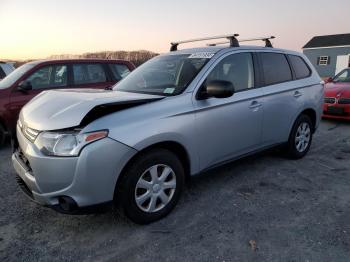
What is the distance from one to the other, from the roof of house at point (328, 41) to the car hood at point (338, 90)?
3082 centimetres

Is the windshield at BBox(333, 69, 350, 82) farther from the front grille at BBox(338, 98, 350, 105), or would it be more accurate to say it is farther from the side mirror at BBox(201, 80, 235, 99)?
the side mirror at BBox(201, 80, 235, 99)

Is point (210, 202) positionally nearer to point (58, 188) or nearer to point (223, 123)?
point (223, 123)

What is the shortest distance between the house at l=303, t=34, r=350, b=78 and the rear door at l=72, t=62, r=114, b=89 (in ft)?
110

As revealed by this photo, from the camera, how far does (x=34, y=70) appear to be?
623cm

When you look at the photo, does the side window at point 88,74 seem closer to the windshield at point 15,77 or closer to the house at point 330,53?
the windshield at point 15,77

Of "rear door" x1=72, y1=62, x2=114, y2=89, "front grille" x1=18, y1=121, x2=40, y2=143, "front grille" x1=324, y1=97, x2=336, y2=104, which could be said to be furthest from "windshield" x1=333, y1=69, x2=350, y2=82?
"front grille" x1=18, y1=121, x2=40, y2=143

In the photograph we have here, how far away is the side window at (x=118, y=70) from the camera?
7270 millimetres

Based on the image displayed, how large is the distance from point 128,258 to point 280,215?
1677 millimetres

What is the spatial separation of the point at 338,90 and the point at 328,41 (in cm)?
3324

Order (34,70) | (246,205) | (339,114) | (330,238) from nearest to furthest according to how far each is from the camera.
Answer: (330,238), (246,205), (34,70), (339,114)

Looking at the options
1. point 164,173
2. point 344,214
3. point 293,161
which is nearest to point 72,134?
point 164,173

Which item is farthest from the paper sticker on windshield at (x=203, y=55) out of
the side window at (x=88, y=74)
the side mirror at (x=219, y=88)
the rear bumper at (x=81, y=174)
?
the side window at (x=88, y=74)

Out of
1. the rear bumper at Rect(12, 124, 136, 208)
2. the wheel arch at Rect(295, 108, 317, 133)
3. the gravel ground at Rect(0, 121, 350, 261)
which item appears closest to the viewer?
the rear bumper at Rect(12, 124, 136, 208)

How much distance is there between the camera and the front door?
135 inches
